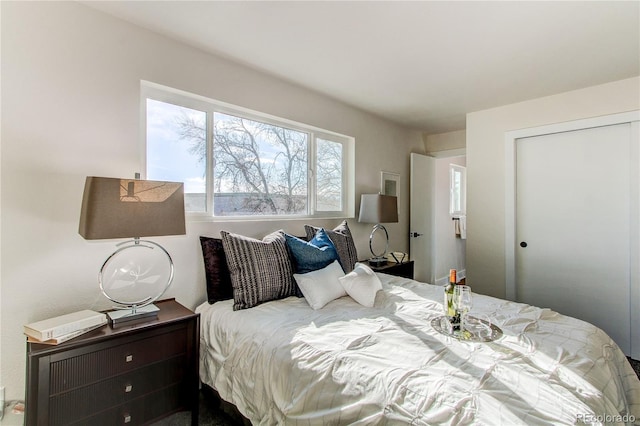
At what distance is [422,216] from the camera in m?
4.38

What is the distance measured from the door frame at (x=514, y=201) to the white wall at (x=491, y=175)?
0.17ft

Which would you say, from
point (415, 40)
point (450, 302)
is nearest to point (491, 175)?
point (415, 40)

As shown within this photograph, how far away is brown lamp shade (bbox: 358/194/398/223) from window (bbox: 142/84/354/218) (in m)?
0.27

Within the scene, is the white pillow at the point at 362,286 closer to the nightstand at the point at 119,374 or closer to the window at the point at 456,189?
the nightstand at the point at 119,374

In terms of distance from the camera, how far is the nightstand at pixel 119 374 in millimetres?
1275

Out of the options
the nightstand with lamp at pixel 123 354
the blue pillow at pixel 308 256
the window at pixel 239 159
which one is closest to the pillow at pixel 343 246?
the blue pillow at pixel 308 256

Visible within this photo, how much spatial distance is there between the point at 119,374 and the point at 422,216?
3862 mm

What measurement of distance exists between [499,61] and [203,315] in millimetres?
2826

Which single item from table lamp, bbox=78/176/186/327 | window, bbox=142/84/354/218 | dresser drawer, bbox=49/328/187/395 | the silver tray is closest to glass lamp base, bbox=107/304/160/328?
table lamp, bbox=78/176/186/327

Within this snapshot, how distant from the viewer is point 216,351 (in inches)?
69.6

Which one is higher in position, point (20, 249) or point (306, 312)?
point (20, 249)

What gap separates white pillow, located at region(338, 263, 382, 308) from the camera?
1991 mm

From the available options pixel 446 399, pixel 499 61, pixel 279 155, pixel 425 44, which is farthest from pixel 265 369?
pixel 499 61

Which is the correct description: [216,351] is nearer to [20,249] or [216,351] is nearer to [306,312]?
[306,312]
